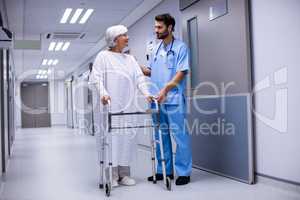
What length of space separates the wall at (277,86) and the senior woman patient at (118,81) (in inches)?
45.5

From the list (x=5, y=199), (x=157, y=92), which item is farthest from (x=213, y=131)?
(x=5, y=199)

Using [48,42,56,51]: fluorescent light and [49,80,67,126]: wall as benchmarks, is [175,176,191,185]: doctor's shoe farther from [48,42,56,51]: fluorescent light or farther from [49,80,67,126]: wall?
[49,80,67,126]: wall

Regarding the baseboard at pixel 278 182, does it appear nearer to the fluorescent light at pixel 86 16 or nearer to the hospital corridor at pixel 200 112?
the hospital corridor at pixel 200 112

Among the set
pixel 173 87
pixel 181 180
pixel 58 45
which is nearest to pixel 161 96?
pixel 173 87

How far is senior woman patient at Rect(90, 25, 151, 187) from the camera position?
12.0 ft

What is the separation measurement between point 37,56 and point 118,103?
31.4 feet

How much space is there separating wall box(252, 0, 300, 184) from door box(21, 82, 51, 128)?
63.4 ft

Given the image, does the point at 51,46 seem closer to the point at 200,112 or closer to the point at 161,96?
the point at 200,112

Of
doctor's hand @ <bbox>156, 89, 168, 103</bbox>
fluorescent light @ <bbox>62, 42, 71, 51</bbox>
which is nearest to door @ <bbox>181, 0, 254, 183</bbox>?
doctor's hand @ <bbox>156, 89, 168, 103</bbox>

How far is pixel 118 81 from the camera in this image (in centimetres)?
368

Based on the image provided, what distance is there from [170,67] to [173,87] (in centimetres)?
24

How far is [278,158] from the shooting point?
347 centimetres

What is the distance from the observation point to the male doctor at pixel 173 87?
3793mm

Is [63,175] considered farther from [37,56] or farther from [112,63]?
[37,56]
